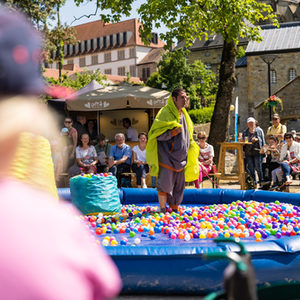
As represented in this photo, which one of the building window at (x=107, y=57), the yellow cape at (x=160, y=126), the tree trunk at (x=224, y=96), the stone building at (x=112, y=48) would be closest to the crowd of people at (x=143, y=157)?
the tree trunk at (x=224, y=96)

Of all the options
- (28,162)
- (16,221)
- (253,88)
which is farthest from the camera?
(253,88)

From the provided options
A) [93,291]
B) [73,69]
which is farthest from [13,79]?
[73,69]

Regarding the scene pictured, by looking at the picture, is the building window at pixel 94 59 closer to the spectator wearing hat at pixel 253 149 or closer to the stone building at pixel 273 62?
the stone building at pixel 273 62

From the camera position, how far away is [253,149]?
1173 cm

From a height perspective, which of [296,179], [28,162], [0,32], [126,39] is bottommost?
[296,179]

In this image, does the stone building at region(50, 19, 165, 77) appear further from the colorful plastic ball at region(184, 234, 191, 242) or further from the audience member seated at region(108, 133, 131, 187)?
the colorful plastic ball at region(184, 234, 191, 242)

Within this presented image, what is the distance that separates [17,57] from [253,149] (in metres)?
11.0

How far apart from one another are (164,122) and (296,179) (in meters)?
9.38

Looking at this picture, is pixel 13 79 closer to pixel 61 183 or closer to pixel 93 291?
pixel 93 291

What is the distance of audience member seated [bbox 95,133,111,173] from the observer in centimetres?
1179

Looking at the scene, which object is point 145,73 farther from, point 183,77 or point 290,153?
point 290,153

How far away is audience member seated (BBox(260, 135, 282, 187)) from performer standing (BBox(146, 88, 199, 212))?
13.6 feet

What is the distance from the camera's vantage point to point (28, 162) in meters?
2.10

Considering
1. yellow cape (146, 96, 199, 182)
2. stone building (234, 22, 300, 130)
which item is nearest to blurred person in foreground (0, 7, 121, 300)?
yellow cape (146, 96, 199, 182)
